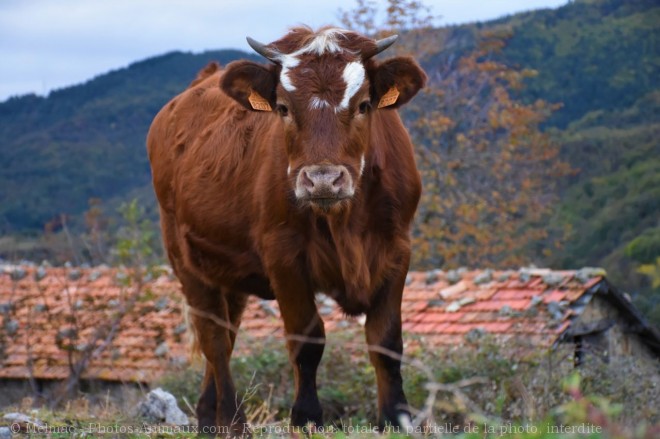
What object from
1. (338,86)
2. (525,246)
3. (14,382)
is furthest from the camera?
(525,246)

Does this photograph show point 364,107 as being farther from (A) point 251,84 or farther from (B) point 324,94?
(A) point 251,84

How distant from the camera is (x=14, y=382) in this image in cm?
1880

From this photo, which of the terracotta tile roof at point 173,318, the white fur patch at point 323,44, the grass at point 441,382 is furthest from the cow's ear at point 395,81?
the terracotta tile roof at point 173,318

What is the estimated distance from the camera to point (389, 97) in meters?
6.34

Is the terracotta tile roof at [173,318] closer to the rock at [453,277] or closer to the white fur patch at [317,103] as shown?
the rock at [453,277]

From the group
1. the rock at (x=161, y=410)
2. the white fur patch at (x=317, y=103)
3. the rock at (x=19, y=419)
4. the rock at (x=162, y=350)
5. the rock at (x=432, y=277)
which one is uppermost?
the white fur patch at (x=317, y=103)

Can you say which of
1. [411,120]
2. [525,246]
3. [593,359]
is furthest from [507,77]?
[593,359]

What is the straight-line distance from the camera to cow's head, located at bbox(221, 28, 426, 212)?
5.66 m

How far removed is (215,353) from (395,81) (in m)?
2.58

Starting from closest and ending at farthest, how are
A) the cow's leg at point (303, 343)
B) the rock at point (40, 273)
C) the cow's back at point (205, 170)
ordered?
the cow's leg at point (303, 343) < the cow's back at point (205, 170) < the rock at point (40, 273)

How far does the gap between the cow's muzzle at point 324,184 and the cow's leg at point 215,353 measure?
1.89 meters

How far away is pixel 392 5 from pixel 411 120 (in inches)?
152

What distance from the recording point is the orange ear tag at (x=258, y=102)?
6508 millimetres

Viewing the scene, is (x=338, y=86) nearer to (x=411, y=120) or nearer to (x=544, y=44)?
(x=411, y=120)
